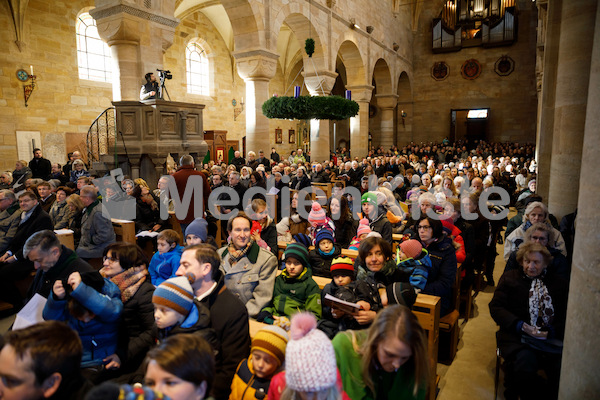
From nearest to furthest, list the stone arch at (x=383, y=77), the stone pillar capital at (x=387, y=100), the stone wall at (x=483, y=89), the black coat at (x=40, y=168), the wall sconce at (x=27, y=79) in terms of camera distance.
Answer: the black coat at (x=40, y=168), the wall sconce at (x=27, y=79), the stone arch at (x=383, y=77), the stone pillar capital at (x=387, y=100), the stone wall at (x=483, y=89)

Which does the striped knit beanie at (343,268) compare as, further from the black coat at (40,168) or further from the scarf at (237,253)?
the black coat at (40,168)

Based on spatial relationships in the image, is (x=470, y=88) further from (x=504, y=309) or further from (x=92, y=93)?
(x=504, y=309)

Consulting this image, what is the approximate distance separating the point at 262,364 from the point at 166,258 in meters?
1.93

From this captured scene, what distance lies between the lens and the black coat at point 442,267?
3.64 meters

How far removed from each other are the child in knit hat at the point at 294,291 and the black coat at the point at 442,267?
112 centimetres

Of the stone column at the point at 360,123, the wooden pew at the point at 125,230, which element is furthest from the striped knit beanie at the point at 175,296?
the stone column at the point at 360,123

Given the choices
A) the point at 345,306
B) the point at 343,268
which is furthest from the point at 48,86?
the point at 345,306

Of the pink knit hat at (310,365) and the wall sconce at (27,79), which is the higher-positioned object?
the wall sconce at (27,79)

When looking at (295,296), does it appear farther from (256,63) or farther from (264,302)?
(256,63)

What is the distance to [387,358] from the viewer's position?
79.6 inches

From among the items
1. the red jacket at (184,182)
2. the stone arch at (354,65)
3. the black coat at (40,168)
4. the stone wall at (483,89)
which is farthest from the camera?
the stone wall at (483,89)

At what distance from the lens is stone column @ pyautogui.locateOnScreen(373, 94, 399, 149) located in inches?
868

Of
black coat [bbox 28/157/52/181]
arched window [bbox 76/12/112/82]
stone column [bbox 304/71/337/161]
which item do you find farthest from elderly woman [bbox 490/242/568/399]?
arched window [bbox 76/12/112/82]

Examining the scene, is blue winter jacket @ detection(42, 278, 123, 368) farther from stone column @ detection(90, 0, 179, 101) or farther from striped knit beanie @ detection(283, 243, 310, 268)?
stone column @ detection(90, 0, 179, 101)
